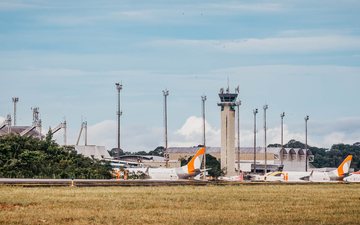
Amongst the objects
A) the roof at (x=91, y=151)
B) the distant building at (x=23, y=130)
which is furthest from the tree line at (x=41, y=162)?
the roof at (x=91, y=151)

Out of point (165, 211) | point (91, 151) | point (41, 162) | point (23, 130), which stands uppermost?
point (23, 130)

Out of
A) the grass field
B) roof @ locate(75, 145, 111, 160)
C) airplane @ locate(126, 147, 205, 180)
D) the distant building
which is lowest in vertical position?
the grass field

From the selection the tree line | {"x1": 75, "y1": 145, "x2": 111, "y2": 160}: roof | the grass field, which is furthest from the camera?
{"x1": 75, "y1": 145, "x2": 111, "y2": 160}: roof

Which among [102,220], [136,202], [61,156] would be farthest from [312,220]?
[61,156]

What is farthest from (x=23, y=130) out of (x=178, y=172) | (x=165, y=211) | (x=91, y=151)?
(x=165, y=211)

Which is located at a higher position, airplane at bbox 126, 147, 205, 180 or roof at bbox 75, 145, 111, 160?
roof at bbox 75, 145, 111, 160

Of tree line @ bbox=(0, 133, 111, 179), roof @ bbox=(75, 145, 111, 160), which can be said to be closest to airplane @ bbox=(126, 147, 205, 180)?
tree line @ bbox=(0, 133, 111, 179)

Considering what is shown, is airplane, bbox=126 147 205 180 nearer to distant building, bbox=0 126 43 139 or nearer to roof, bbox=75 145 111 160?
distant building, bbox=0 126 43 139

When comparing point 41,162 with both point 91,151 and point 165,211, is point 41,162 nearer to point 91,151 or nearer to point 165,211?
point 165,211

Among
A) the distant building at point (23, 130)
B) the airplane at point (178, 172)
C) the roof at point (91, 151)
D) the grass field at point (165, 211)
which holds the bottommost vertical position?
the grass field at point (165, 211)

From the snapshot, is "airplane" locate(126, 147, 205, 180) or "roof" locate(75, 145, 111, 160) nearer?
"airplane" locate(126, 147, 205, 180)

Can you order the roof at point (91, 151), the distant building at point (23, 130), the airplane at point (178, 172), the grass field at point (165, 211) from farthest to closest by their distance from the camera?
the roof at point (91, 151) < the distant building at point (23, 130) < the airplane at point (178, 172) < the grass field at point (165, 211)

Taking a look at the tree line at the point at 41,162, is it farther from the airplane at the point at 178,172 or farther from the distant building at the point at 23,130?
the distant building at the point at 23,130

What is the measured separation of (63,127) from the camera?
160m
